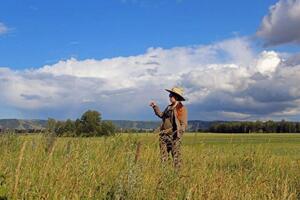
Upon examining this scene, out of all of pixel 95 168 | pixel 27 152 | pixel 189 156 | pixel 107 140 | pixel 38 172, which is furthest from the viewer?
pixel 107 140

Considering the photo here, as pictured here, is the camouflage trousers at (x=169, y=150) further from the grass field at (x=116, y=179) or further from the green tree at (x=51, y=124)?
the green tree at (x=51, y=124)

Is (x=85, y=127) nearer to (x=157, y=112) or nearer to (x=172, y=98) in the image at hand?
(x=157, y=112)

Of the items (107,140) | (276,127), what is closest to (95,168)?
(107,140)

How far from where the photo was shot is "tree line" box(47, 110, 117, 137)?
1125cm

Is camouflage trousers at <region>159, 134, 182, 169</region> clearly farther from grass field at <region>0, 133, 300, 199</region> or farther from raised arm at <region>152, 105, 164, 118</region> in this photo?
raised arm at <region>152, 105, 164, 118</region>

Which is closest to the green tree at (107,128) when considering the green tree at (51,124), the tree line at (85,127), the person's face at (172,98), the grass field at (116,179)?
the tree line at (85,127)

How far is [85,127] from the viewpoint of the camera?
481 inches

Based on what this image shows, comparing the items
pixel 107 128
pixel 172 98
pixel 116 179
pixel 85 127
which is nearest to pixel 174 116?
pixel 172 98

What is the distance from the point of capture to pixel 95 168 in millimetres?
7117

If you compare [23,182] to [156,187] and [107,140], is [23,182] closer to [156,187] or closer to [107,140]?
[156,187]

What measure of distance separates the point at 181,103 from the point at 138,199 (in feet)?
20.9

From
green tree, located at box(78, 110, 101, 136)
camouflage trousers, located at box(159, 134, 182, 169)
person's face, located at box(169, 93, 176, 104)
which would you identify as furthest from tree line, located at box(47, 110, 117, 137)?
camouflage trousers, located at box(159, 134, 182, 169)

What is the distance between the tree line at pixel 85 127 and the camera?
11255 millimetres

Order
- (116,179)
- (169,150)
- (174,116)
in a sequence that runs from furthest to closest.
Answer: (174,116) → (169,150) → (116,179)
